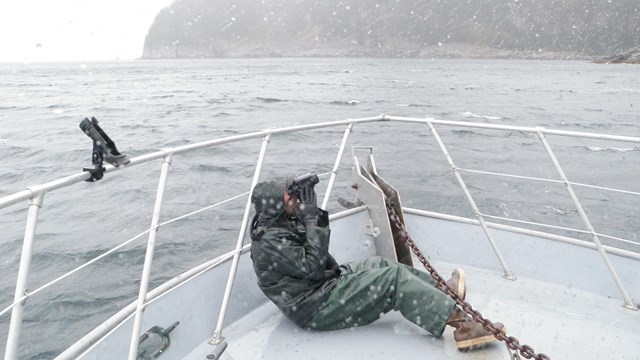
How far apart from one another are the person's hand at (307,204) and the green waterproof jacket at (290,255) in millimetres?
44

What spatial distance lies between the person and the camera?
0.01 meters

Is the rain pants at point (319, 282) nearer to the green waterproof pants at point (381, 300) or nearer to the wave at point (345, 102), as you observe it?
the green waterproof pants at point (381, 300)

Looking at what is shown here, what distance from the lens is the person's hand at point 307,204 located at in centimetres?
312

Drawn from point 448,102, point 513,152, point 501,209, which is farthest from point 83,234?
point 448,102

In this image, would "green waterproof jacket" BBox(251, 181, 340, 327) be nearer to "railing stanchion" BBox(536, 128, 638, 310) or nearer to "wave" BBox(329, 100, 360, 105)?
"railing stanchion" BBox(536, 128, 638, 310)

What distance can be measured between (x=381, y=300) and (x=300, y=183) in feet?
3.23

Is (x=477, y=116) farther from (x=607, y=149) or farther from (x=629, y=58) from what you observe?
(x=629, y=58)

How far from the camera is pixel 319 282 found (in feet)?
10.8

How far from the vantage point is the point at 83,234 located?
950 centimetres

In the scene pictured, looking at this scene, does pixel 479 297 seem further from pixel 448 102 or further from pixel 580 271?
pixel 448 102

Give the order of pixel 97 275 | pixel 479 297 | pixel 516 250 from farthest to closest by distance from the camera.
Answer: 1. pixel 97 275
2. pixel 516 250
3. pixel 479 297

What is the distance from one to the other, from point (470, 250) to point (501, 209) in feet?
26.6

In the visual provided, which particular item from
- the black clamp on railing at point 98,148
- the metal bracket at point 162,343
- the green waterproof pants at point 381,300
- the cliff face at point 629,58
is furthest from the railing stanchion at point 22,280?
the cliff face at point 629,58

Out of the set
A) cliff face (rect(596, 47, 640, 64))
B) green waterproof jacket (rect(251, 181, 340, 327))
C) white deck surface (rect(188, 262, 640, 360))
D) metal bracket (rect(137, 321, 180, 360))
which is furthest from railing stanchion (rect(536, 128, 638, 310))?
cliff face (rect(596, 47, 640, 64))
